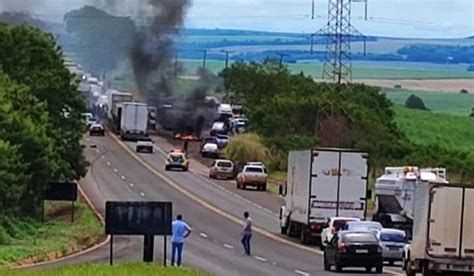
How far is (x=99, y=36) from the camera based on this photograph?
144 m

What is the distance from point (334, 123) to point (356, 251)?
61.8 meters

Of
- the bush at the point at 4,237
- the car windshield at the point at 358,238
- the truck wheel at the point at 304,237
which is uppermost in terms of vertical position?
the car windshield at the point at 358,238

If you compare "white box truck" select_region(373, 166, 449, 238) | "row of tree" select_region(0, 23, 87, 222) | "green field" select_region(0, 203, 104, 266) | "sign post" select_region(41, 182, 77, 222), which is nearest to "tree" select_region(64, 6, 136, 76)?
"row of tree" select_region(0, 23, 87, 222)

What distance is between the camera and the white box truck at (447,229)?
3803cm

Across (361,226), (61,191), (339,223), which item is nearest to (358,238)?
(361,226)

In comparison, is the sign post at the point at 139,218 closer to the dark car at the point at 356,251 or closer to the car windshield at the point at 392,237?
the dark car at the point at 356,251

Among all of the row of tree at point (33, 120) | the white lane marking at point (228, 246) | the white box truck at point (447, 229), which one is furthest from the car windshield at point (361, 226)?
the row of tree at point (33, 120)

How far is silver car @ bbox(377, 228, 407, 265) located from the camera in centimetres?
5009

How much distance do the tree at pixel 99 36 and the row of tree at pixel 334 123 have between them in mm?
11985

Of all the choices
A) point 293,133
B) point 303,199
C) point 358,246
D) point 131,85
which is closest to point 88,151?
point 293,133

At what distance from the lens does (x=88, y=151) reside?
108 metres

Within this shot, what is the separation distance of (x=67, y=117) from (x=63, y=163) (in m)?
7.29

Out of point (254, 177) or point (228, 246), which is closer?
point (228, 246)

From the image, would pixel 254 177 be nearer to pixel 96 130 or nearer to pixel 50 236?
pixel 50 236
